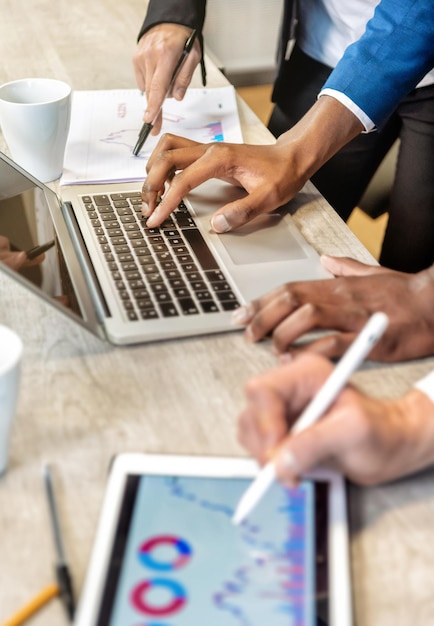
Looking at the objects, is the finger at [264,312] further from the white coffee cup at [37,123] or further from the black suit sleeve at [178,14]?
the black suit sleeve at [178,14]

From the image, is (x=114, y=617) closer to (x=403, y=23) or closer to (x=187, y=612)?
(x=187, y=612)

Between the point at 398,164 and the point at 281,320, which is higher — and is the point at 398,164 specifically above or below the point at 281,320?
below

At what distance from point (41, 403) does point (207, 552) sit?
227 millimetres

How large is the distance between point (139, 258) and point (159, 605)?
445 mm

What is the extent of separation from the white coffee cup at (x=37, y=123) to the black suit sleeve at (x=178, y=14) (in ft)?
0.96

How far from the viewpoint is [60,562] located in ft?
1.64

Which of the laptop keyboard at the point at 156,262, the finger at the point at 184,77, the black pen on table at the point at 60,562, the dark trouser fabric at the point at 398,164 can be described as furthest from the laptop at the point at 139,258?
the dark trouser fabric at the point at 398,164

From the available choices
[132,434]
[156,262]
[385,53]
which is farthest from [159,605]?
[385,53]

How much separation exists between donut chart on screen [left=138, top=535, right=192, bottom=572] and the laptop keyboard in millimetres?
276

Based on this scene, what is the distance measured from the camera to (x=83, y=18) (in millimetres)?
1628

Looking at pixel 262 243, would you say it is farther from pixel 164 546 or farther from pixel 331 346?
pixel 164 546

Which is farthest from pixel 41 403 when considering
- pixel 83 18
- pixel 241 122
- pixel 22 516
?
pixel 83 18

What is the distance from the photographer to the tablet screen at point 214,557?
0.47 m

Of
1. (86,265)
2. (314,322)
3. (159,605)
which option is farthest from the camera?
(86,265)
